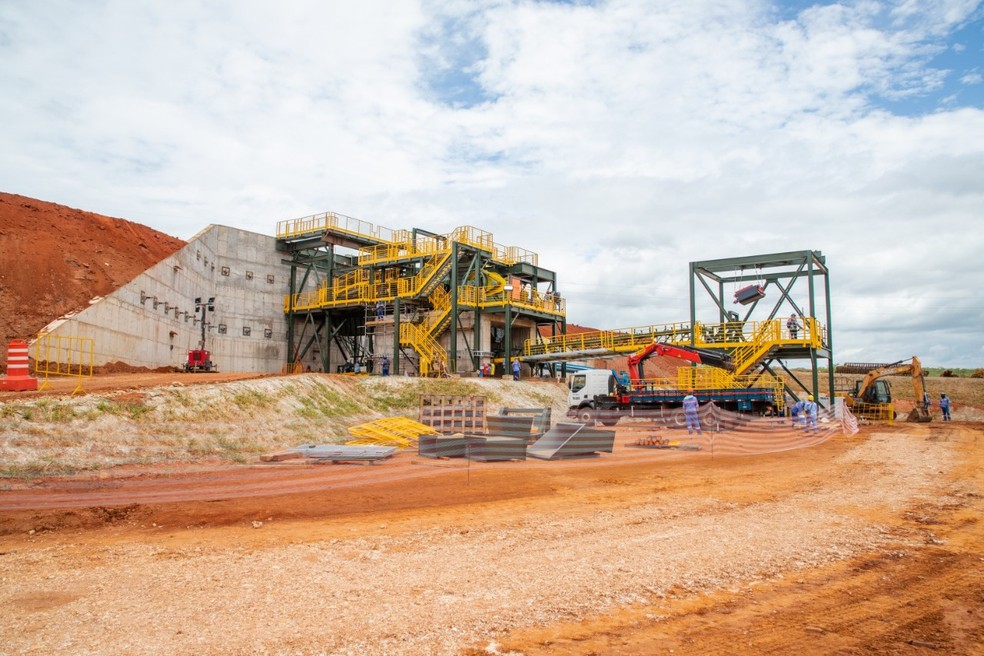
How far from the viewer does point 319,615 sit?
5457mm

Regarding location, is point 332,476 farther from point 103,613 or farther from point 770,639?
point 770,639

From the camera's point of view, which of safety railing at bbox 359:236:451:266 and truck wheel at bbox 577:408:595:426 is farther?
safety railing at bbox 359:236:451:266

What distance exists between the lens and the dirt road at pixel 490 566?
16.4ft

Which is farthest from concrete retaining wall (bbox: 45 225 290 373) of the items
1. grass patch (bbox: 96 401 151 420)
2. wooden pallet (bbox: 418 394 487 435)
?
wooden pallet (bbox: 418 394 487 435)

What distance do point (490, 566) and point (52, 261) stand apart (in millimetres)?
29537

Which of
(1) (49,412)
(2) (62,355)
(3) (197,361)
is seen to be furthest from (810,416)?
(2) (62,355)

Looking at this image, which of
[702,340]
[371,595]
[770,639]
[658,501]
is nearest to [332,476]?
[658,501]

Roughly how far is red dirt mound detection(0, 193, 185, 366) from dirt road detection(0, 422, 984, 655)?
55.2 feet

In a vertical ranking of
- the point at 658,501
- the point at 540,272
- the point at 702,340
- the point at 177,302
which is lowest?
the point at 658,501

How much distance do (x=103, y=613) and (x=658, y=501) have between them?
815cm

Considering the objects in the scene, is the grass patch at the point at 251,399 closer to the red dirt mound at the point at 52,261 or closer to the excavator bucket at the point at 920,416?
the red dirt mound at the point at 52,261

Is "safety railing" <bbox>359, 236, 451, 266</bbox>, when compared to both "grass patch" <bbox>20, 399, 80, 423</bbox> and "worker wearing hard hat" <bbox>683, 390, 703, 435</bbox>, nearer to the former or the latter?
"worker wearing hard hat" <bbox>683, 390, 703, 435</bbox>

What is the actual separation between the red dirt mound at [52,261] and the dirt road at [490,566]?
1682cm

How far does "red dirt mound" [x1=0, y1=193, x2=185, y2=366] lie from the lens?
2498 centimetres
